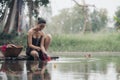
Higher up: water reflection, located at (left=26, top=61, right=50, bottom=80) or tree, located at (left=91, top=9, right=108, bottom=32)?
tree, located at (left=91, top=9, right=108, bottom=32)

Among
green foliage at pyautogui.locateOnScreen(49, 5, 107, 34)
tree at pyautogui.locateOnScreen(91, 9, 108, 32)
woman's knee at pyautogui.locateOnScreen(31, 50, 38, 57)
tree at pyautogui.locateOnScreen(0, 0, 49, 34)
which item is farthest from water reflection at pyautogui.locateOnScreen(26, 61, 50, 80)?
tree at pyautogui.locateOnScreen(91, 9, 108, 32)

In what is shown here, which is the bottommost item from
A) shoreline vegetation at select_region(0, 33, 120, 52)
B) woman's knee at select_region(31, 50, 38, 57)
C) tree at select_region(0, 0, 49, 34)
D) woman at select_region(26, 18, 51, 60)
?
shoreline vegetation at select_region(0, 33, 120, 52)

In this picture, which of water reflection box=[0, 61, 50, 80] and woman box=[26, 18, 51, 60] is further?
woman box=[26, 18, 51, 60]

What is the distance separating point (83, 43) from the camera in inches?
1384

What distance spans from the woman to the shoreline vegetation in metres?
17.2

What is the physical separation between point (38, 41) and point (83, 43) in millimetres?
20360

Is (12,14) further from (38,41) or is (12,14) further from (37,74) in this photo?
(37,74)

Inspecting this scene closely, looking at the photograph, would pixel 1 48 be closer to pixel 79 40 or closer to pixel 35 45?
pixel 35 45

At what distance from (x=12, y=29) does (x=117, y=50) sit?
7.42 metres

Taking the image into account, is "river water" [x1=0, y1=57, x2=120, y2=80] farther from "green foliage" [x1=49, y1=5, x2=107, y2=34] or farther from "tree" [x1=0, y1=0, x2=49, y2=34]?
"green foliage" [x1=49, y1=5, x2=107, y2=34]

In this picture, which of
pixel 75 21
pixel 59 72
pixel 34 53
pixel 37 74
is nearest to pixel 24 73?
pixel 37 74

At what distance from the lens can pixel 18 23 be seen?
107 ft

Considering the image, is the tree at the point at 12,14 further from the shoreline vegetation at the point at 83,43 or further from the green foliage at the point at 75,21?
the green foliage at the point at 75,21

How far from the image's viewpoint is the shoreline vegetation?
110 feet
